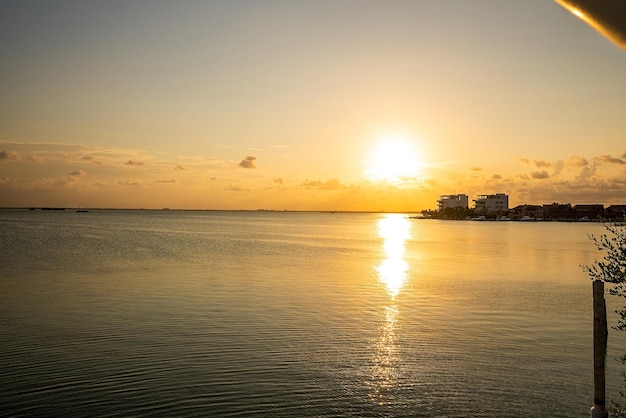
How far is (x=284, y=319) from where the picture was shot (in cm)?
2717

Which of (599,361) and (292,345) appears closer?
(599,361)

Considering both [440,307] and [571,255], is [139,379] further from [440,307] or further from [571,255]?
[571,255]

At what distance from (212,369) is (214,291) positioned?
17411 mm

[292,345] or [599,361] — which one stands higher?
[599,361]

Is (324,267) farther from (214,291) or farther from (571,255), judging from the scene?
(571,255)

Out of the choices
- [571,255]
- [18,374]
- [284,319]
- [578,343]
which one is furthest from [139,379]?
[571,255]

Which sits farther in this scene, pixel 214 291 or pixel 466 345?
pixel 214 291

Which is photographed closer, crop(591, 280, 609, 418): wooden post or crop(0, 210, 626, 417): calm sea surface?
crop(591, 280, 609, 418): wooden post

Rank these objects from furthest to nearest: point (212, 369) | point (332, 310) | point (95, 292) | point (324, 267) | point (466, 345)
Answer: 1. point (324, 267)
2. point (95, 292)
3. point (332, 310)
4. point (466, 345)
5. point (212, 369)

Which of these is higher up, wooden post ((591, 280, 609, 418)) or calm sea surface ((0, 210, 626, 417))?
wooden post ((591, 280, 609, 418))

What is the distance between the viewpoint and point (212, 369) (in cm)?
1864

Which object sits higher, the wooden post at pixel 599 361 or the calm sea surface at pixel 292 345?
the wooden post at pixel 599 361

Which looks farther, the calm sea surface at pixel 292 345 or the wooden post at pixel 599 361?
the calm sea surface at pixel 292 345

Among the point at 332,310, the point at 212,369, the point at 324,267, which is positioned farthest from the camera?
the point at 324,267
